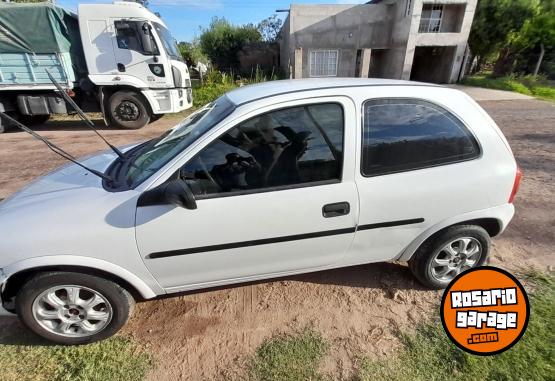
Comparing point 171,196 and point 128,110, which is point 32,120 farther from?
point 171,196

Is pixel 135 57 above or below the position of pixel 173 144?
above

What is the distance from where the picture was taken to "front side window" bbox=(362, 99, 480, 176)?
1.97 metres

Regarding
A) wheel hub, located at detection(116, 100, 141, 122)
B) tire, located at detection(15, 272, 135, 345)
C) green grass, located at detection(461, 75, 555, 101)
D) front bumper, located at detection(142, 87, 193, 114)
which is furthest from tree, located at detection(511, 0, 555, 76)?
tire, located at detection(15, 272, 135, 345)

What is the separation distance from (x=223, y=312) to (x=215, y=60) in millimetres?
24778

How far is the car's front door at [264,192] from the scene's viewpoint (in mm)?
1829

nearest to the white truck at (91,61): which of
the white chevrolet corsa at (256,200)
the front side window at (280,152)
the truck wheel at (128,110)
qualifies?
the truck wheel at (128,110)

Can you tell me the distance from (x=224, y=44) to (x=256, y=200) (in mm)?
24759

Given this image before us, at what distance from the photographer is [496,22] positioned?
60.0 feet

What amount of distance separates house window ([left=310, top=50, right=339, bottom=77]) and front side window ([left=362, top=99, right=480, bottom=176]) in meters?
18.6

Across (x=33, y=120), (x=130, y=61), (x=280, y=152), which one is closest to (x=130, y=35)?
(x=130, y=61)

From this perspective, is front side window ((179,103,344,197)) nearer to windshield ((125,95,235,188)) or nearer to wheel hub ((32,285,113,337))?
windshield ((125,95,235,188))

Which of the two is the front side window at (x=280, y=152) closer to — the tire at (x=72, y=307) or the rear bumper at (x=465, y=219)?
the rear bumper at (x=465, y=219)

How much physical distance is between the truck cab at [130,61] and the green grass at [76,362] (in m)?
7.07

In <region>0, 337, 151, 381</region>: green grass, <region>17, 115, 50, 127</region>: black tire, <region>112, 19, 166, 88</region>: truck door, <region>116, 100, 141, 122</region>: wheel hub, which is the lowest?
<region>0, 337, 151, 381</region>: green grass
